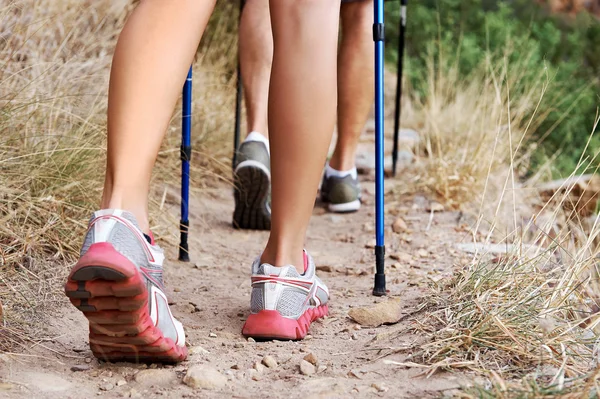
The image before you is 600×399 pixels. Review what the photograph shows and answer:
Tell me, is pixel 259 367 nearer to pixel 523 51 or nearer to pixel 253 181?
pixel 253 181

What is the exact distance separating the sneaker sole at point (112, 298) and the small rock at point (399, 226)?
1.73 m

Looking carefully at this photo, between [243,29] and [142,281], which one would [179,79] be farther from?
[243,29]

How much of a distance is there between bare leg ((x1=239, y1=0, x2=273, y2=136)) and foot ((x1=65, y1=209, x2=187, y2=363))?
4.76 ft

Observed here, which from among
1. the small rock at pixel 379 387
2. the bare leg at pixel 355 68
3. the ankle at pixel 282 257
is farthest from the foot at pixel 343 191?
the small rock at pixel 379 387

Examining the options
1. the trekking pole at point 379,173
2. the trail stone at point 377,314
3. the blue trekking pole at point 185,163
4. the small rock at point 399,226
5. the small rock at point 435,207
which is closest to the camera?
the trail stone at point 377,314

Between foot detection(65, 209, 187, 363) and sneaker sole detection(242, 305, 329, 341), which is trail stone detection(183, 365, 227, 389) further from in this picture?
sneaker sole detection(242, 305, 329, 341)

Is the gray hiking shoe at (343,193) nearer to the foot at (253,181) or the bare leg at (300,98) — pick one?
the foot at (253,181)

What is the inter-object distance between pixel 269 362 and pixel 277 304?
0.20m

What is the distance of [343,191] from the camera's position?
3.42 meters

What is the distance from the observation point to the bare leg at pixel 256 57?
9.56 feet

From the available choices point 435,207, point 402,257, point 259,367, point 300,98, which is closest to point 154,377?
point 259,367

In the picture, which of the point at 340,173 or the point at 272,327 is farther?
the point at 340,173

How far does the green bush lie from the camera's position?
18.1ft

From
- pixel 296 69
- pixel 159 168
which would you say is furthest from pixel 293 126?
pixel 159 168
